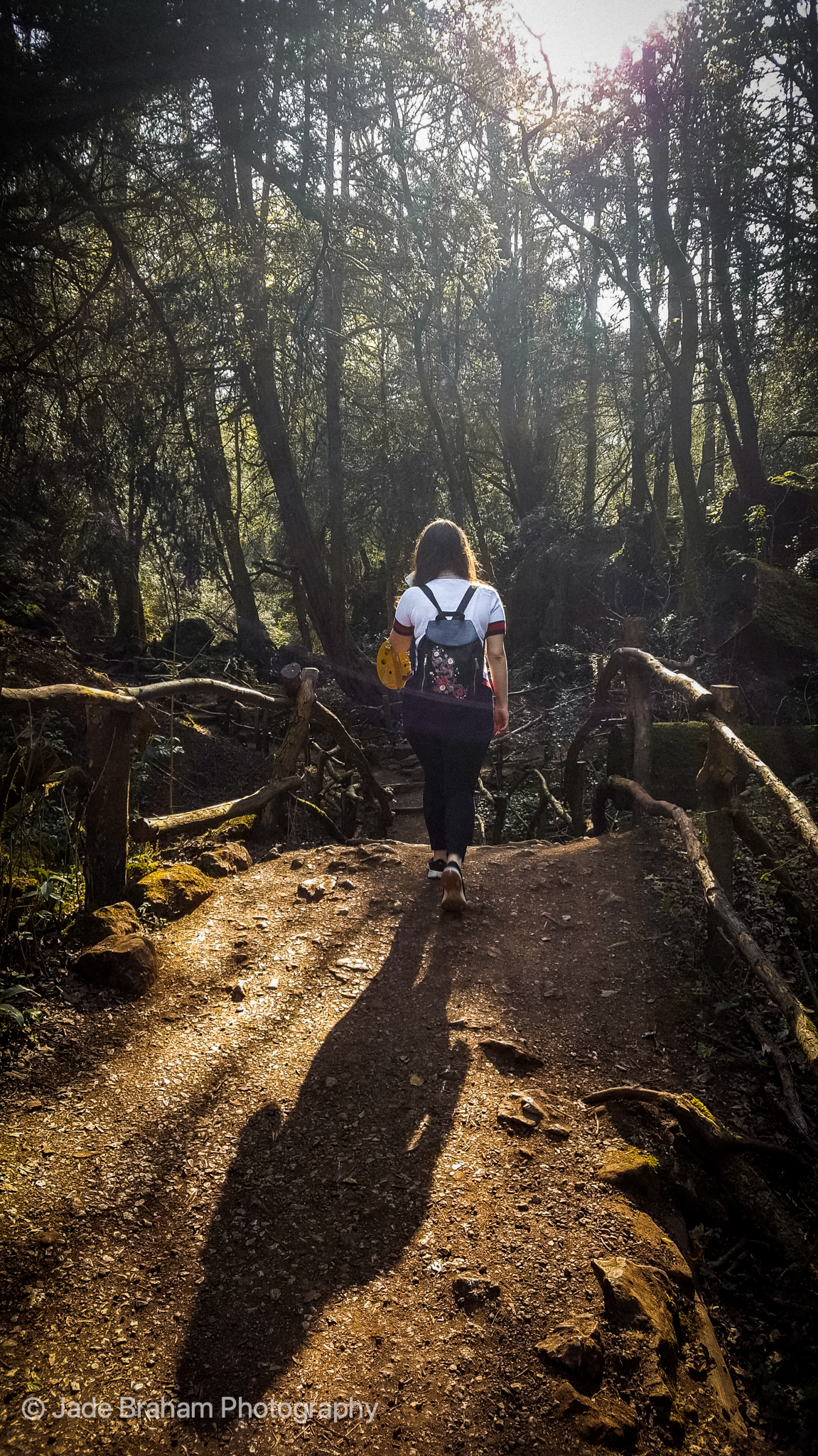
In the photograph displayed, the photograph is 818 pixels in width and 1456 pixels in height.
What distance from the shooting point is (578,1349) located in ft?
6.06

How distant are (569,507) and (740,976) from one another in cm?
1986

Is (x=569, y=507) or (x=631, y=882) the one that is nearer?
(x=631, y=882)

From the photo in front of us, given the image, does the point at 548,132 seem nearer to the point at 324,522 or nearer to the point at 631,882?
the point at 324,522

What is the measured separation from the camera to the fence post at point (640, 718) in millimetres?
5441

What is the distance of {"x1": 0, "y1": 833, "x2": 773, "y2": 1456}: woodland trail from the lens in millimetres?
1753

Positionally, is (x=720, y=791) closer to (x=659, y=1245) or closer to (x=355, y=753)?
(x=659, y=1245)

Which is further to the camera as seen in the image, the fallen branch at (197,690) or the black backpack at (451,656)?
the black backpack at (451,656)

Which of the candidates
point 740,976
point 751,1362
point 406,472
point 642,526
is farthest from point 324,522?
point 751,1362

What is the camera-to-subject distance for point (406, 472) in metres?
18.7

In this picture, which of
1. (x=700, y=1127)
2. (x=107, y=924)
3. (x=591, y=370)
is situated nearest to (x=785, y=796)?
(x=700, y=1127)

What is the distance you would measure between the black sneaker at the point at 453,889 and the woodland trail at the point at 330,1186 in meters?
0.18

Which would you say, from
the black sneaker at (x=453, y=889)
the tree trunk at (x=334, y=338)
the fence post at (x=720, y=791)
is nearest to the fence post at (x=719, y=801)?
the fence post at (x=720, y=791)

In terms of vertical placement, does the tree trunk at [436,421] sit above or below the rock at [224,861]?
above

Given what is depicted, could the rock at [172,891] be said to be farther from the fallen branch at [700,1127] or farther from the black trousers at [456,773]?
the fallen branch at [700,1127]
